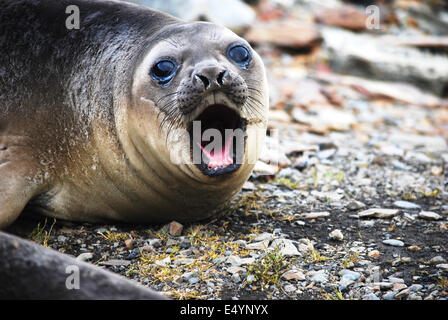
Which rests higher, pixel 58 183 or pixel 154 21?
pixel 154 21

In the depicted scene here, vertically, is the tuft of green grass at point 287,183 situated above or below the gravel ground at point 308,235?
above

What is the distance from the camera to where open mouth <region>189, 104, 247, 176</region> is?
3434 millimetres

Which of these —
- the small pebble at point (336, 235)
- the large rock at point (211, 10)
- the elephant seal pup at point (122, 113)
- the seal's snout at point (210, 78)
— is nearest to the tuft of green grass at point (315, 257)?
the small pebble at point (336, 235)

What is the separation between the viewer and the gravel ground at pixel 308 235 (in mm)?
3242

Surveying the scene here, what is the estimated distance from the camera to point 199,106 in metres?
3.33

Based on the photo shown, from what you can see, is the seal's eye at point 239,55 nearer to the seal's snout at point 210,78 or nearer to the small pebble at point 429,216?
the seal's snout at point 210,78

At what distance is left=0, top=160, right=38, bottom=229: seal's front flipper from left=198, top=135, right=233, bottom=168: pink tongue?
1.33 meters

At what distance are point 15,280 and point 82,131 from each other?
156cm

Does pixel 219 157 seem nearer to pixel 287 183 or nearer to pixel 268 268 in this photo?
pixel 268 268

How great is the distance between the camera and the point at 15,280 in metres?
2.61

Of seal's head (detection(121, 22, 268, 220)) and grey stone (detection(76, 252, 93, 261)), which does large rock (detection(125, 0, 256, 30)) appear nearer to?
seal's head (detection(121, 22, 268, 220))

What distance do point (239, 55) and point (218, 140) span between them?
2.00 ft

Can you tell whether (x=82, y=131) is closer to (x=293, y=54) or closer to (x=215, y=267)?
(x=215, y=267)
